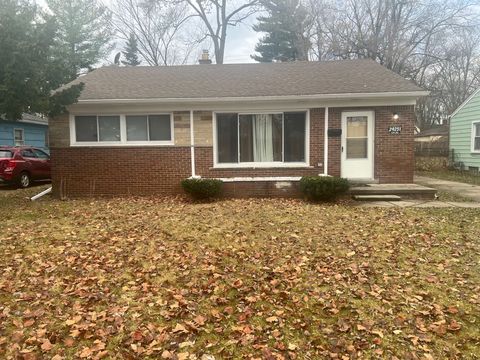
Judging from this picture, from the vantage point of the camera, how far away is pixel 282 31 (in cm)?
2927

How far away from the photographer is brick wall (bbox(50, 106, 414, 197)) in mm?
10312

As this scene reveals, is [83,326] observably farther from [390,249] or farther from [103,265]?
[390,249]

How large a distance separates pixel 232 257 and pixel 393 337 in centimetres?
240

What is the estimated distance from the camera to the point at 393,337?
3248mm

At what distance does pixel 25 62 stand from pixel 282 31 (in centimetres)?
2478

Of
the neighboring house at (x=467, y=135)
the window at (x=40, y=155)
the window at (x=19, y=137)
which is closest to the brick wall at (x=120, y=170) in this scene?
the window at (x=40, y=155)

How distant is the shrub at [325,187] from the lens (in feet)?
29.6

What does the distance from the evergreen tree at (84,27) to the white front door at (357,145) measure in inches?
804

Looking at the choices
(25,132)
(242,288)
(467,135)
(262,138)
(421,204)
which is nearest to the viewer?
(242,288)

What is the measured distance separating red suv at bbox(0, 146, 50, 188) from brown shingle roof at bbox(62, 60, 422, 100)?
4000 mm

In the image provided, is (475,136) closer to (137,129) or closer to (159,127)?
(159,127)

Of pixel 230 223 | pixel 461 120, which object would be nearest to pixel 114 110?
pixel 230 223

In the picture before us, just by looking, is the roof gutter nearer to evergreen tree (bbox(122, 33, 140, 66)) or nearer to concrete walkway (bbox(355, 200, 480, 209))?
concrete walkway (bbox(355, 200, 480, 209))

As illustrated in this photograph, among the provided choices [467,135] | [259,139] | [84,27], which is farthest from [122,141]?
[84,27]
